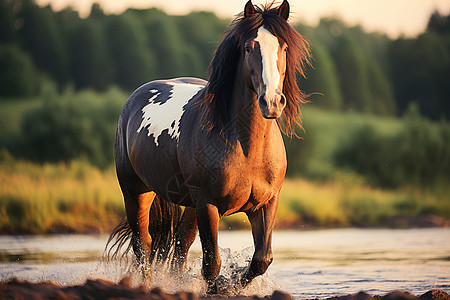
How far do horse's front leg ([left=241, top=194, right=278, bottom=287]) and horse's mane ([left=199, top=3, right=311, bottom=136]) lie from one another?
677 millimetres

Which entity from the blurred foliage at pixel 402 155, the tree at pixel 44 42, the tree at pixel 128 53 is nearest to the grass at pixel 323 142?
the blurred foliage at pixel 402 155

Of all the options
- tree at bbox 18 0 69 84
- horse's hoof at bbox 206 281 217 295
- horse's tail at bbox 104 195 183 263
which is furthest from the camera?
tree at bbox 18 0 69 84

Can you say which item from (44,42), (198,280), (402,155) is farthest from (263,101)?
(44,42)

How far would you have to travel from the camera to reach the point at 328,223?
15.4m

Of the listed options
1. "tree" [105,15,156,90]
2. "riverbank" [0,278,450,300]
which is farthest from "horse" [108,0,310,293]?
"tree" [105,15,156,90]

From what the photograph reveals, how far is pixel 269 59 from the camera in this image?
4512 millimetres

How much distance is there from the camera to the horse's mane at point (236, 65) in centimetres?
482

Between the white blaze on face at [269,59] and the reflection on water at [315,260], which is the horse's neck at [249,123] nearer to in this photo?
the white blaze on face at [269,59]

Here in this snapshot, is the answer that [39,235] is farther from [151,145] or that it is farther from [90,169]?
[151,145]

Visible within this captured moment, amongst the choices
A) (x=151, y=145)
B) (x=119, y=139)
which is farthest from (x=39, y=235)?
(x=151, y=145)

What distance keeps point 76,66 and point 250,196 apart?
38063 mm

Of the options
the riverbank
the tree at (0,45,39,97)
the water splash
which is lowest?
the water splash

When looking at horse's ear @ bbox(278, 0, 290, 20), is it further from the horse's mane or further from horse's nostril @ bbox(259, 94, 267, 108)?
horse's nostril @ bbox(259, 94, 267, 108)

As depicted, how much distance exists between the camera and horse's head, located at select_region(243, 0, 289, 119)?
4.30m
